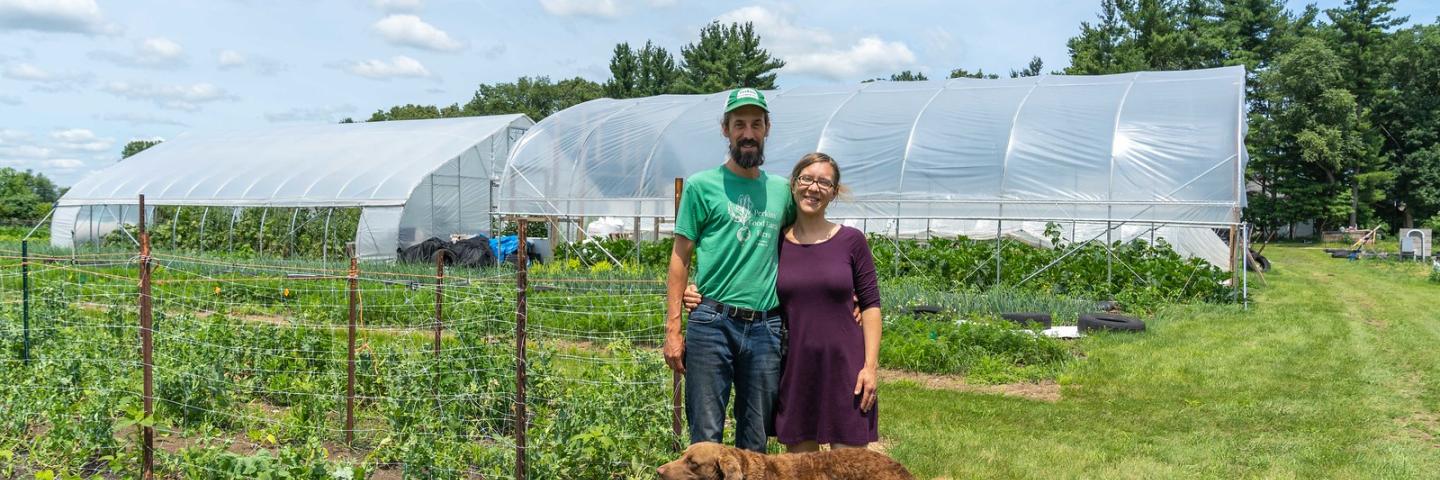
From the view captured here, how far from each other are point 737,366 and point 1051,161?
11821 mm

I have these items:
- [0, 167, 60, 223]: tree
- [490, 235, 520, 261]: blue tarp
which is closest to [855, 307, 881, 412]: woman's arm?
[490, 235, 520, 261]: blue tarp

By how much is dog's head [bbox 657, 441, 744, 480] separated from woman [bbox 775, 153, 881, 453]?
1.58 feet

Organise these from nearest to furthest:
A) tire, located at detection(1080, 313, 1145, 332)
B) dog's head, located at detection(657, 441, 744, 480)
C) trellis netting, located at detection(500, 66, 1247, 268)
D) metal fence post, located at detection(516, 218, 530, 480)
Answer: dog's head, located at detection(657, 441, 744, 480) < metal fence post, located at detection(516, 218, 530, 480) < tire, located at detection(1080, 313, 1145, 332) < trellis netting, located at detection(500, 66, 1247, 268)

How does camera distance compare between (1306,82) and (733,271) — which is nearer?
(733,271)

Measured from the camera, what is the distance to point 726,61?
151 ft

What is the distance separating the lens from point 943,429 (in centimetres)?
598

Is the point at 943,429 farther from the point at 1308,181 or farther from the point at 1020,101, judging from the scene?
the point at 1308,181

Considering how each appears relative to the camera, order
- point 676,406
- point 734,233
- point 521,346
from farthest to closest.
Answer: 1. point 676,406
2. point 521,346
3. point 734,233

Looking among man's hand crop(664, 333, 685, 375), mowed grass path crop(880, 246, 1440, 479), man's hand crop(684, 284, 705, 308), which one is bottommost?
mowed grass path crop(880, 246, 1440, 479)

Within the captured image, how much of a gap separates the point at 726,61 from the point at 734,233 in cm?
4355

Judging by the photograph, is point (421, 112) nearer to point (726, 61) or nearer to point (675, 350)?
point (726, 61)

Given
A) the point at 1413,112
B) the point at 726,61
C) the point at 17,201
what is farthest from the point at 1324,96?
the point at 17,201

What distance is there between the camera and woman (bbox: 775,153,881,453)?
3.26 m

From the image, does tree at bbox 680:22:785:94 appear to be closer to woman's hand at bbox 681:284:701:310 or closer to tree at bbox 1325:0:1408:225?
tree at bbox 1325:0:1408:225
